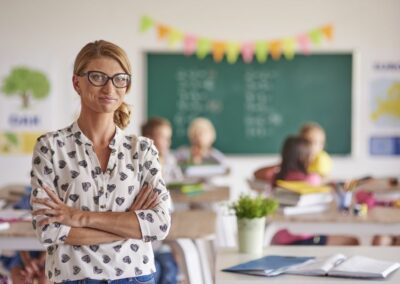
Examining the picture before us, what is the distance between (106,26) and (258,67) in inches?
57.8

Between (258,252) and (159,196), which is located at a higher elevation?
(159,196)

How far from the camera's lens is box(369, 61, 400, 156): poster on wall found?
24.2ft

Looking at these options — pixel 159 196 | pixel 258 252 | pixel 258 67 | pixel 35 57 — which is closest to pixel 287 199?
pixel 258 252

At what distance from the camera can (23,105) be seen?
757 cm

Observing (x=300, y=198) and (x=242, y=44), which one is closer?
(x=300, y=198)

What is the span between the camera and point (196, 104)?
7.59 m

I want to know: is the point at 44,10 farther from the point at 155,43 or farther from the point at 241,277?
the point at 241,277

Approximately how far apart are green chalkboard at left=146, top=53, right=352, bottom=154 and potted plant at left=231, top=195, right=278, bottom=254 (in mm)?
4688

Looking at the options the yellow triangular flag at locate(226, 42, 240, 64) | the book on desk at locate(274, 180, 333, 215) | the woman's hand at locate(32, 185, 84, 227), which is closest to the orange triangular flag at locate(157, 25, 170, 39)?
the yellow triangular flag at locate(226, 42, 240, 64)

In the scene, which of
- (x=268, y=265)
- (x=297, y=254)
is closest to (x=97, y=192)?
(x=268, y=265)

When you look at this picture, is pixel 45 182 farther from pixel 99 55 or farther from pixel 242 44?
pixel 242 44

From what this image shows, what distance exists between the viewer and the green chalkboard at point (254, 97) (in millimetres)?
7435

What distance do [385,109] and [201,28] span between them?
187 cm

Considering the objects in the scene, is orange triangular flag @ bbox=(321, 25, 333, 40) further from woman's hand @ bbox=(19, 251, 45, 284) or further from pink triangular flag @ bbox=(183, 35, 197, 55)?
woman's hand @ bbox=(19, 251, 45, 284)
